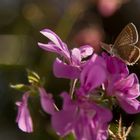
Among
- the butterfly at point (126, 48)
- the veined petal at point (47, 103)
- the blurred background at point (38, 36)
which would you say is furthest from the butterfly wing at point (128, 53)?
the blurred background at point (38, 36)

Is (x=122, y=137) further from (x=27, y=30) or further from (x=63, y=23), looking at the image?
(x=27, y=30)

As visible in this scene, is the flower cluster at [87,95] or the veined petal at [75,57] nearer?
the flower cluster at [87,95]

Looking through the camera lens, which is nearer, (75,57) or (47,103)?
(47,103)

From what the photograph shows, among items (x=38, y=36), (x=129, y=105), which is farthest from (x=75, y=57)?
(x=38, y=36)

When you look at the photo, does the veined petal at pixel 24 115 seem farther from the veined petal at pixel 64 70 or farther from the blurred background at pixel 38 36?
the blurred background at pixel 38 36

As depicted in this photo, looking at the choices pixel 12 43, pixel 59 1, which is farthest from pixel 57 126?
pixel 59 1

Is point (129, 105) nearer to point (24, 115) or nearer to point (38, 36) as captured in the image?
point (24, 115)
